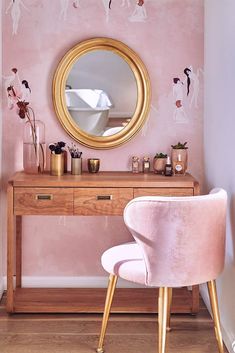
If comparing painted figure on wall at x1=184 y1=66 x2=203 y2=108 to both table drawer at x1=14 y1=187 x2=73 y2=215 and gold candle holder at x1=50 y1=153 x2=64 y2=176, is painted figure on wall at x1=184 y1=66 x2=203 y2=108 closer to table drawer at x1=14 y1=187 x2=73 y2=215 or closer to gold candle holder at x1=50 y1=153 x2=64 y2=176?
gold candle holder at x1=50 y1=153 x2=64 y2=176

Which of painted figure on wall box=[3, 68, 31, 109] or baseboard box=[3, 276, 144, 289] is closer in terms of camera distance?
painted figure on wall box=[3, 68, 31, 109]

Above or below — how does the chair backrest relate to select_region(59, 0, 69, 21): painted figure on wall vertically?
below

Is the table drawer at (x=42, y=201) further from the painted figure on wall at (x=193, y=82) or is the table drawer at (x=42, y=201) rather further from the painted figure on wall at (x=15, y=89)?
the painted figure on wall at (x=193, y=82)

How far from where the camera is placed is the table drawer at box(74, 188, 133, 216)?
3.00m

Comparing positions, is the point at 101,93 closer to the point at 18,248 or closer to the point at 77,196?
the point at 77,196

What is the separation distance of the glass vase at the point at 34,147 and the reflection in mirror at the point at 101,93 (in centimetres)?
24

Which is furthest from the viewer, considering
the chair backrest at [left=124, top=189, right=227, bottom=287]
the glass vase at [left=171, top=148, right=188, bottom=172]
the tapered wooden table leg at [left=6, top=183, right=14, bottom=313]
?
the glass vase at [left=171, top=148, right=188, bottom=172]

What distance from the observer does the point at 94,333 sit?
2.83m

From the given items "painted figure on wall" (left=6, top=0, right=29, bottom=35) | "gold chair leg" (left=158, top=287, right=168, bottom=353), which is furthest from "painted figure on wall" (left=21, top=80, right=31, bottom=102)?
"gold chair leg" (left=158, top=287, right=168, bottom=353)

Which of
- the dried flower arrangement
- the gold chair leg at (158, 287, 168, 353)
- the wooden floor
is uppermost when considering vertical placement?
the dried flower arrangement

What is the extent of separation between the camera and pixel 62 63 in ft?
11.0

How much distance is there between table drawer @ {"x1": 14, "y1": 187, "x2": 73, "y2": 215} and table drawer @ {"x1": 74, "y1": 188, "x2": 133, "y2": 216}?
0.05 m

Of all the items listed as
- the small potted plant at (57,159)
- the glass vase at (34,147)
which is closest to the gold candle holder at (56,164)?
the small potted plant at (57,159)

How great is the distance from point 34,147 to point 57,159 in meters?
0.18
